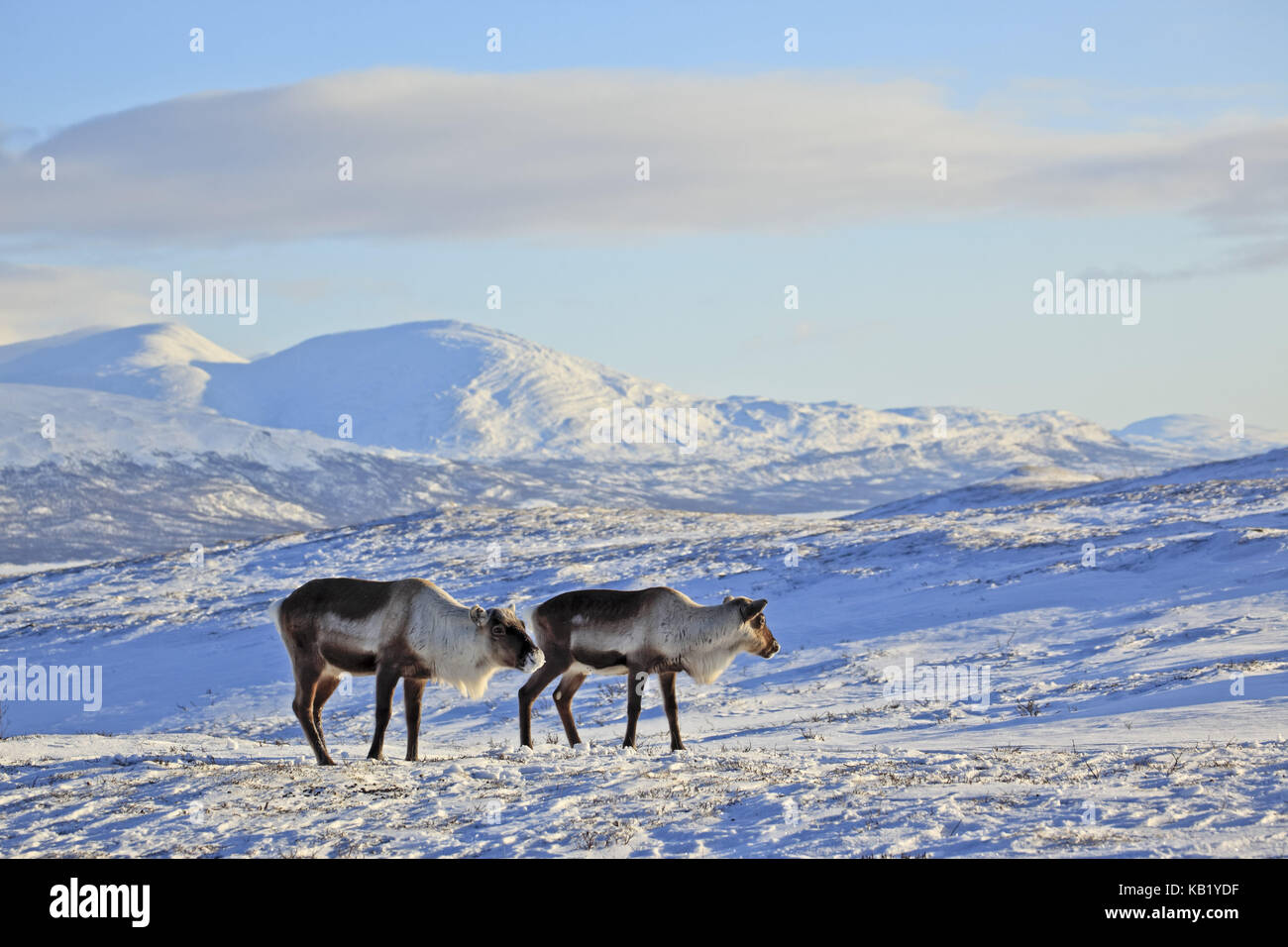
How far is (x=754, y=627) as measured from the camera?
16.1 meters

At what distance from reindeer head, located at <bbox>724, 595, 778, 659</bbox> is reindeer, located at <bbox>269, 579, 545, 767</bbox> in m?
2.76

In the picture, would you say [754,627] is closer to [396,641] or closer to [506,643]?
[506,643]

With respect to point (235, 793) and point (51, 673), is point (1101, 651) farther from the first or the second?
point (51, 673)

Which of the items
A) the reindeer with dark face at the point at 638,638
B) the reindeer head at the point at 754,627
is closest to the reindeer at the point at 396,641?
the reindeer with dark face at the point at 638,638

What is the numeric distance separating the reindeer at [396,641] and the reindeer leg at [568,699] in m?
1.79

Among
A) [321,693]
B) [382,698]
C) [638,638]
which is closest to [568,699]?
[638,638]

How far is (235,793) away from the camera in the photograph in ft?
37.8

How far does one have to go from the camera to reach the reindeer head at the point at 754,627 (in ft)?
52.1

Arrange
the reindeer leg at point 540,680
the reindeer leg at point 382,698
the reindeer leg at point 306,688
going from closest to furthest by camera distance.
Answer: the reindeer leg at point 382,698 < the reindeer leg at point 306,688 < the reindeer leg at point 540,680

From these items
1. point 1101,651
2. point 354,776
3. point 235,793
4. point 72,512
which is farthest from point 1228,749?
point 72,512

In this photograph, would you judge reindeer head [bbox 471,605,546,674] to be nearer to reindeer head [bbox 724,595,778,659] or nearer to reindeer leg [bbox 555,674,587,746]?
reindeer leg [bbox 555,674,587,746]

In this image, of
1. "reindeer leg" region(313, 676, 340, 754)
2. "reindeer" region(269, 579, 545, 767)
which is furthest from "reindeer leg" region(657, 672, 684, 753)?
"reindeer leg" region(313, 676, 340, 754)

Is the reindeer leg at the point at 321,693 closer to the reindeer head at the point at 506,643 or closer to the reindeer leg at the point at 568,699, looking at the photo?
the reindeer head at the point at 506,643
